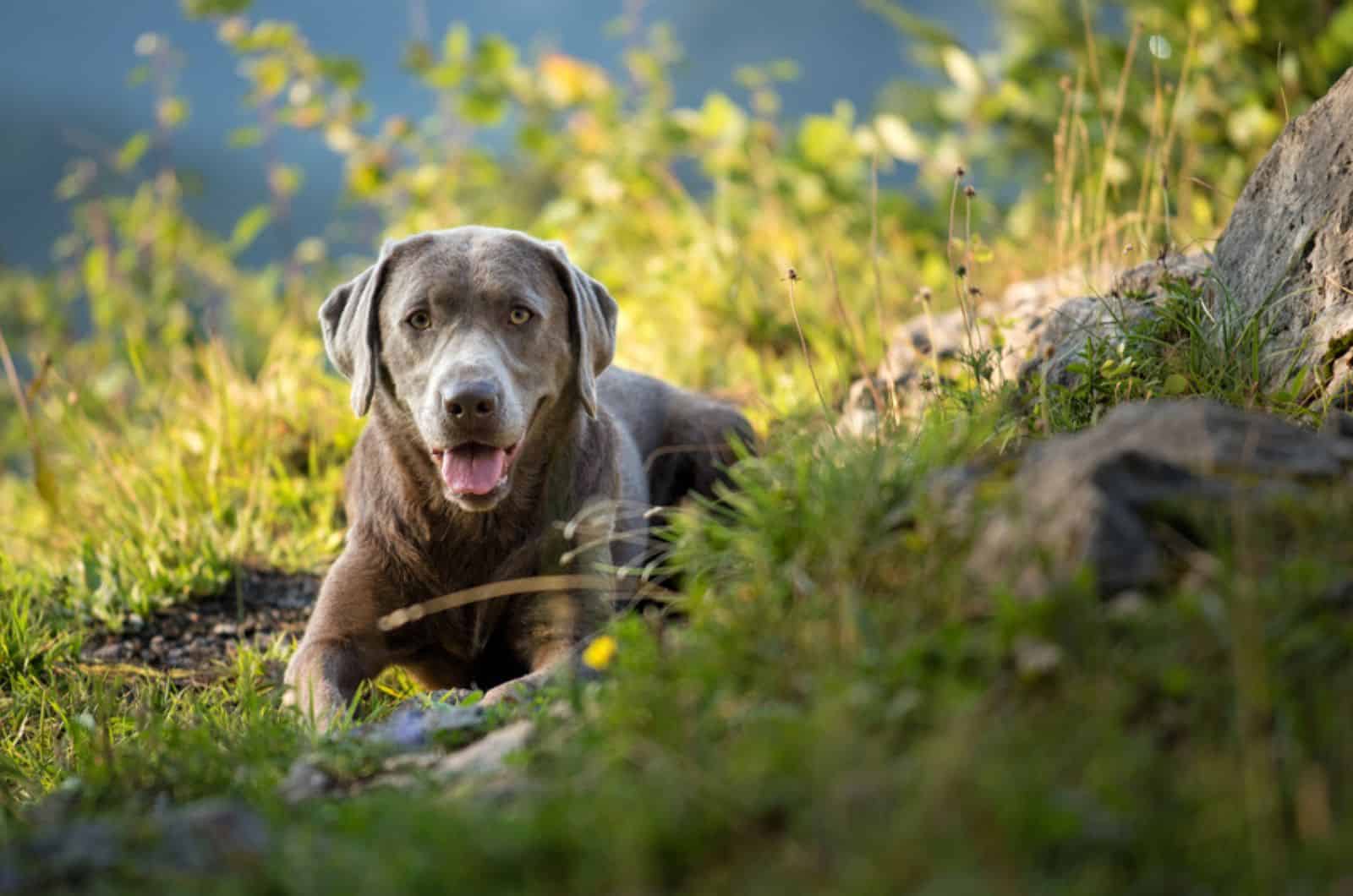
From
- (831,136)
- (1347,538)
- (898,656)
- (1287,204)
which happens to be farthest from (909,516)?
(831,136)

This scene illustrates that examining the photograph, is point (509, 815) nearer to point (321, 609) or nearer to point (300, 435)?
point (321, 609)

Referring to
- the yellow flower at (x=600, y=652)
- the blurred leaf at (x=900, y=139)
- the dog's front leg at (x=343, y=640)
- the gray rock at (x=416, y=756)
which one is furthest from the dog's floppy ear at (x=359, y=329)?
the blurred leaf at (x=900, y=139)

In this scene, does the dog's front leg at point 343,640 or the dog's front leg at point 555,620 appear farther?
the dog's front leg at point 555,620

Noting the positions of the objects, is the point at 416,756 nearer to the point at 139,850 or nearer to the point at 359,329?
the point at 139,850

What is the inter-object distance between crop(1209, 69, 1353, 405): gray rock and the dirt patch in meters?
3.36

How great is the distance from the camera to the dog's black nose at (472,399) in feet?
11.9

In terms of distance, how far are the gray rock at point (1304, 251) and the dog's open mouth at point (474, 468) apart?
7.05 ft

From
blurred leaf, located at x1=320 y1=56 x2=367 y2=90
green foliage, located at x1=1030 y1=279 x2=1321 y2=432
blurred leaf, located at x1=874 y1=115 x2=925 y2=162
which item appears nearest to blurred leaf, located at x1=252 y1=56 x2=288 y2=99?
blurred leaf, located at x1=320 y1=56 x2=367 y2=90

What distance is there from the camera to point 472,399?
364 cm

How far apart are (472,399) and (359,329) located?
0.70 meters

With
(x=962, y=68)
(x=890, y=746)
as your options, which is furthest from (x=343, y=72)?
(x=890, y=746)

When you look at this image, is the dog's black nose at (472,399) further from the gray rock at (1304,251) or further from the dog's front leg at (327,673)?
the gray rock at (1304,251)

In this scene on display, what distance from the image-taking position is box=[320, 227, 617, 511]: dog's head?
373 centimetres

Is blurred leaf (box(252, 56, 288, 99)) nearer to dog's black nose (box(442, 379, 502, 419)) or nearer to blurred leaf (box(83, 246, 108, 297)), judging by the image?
blurred leaf (box(83, 246, 108, 297))
